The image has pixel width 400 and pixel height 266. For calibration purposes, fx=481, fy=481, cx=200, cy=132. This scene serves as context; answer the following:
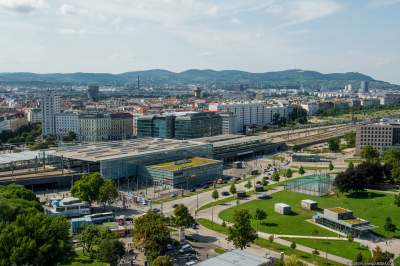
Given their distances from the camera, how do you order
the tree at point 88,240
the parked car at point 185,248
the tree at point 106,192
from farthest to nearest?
1. the tree at point 106,192
2. the parked car at point 185,248
3. the tree at point 88,240

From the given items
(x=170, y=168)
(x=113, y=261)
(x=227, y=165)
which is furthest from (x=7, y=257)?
A: (x=227, y=165)

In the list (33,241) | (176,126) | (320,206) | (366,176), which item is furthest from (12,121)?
(33,241)

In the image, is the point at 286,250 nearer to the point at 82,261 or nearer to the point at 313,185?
the point at 82,261

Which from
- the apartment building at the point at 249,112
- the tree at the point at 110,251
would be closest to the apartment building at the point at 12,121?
the apartment building at the point at 249,112

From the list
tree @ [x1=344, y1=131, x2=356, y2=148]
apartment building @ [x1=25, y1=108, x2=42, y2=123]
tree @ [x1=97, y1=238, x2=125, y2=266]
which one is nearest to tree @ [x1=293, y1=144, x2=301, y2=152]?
tree @ [x1=344, y1=131, x2=356, y2=148]

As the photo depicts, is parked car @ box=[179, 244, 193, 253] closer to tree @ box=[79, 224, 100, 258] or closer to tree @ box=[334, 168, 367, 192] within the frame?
tree @ box=[79, 224, 100, 258]

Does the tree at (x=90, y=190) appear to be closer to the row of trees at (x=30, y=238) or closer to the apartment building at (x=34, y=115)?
the row of trees at (x=30, y=238)
